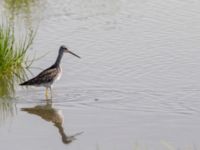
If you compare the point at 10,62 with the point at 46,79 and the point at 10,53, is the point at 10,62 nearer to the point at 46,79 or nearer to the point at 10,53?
the point at 10,53

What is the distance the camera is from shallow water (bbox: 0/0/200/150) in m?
10.4

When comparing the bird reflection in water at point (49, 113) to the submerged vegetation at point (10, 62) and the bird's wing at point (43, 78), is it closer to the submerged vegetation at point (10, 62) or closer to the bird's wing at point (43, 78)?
the bird's wing at point (43, 78)

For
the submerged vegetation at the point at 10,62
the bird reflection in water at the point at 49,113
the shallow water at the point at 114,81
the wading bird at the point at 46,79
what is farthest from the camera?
the submerged vegetation at the point at 10,62

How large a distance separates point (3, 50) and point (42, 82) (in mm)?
1073

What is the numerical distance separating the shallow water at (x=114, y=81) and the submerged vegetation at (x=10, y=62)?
0.86 ft

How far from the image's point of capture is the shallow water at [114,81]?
10.4 meters

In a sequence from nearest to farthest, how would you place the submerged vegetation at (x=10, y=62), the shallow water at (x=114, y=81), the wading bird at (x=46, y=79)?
the shallow water at (x=114, y=81) → the wading bird at (x=46, y=79) → the submerged vegetation at (x=10, y=62)

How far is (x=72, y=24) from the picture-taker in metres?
16.5

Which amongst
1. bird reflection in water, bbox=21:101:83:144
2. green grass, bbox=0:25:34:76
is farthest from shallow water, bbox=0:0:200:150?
green grass, bbox=0:25:34:76

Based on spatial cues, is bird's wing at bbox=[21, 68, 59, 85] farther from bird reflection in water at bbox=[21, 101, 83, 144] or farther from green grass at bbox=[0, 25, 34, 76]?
green grass at bbox=[0, 25, 34, 76]

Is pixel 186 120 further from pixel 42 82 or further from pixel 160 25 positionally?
pixel 160 25

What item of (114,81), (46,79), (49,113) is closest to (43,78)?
(46,79)

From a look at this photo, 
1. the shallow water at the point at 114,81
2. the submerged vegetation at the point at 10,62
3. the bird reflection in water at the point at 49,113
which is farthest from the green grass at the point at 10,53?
the bird reflection in water at the point at 49,113

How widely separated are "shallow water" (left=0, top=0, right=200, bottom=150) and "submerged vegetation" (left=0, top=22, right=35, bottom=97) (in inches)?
10.3
